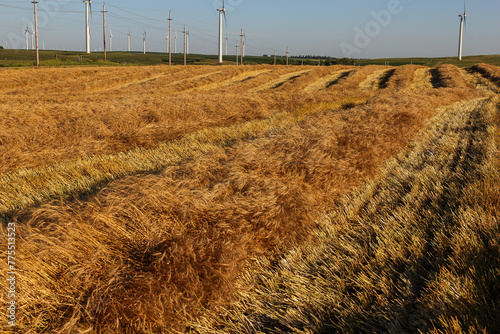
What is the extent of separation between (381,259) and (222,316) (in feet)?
4.77

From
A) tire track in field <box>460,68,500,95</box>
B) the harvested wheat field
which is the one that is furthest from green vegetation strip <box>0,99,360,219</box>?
tire track in field <box>460,68,500,95</box>

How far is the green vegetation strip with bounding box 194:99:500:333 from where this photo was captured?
84.7 inches

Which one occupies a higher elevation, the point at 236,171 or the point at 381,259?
the point at 236,171

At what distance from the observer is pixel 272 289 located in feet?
8.79

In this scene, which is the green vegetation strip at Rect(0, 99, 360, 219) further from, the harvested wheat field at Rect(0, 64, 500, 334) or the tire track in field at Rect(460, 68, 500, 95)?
the tire track in field at Rect(460, 68, 500, 95)

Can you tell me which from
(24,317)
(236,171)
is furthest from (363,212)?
(24,317)

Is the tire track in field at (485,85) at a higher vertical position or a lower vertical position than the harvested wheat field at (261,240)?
higher

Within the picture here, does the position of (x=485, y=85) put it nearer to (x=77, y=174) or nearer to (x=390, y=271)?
(x=390, y=271)

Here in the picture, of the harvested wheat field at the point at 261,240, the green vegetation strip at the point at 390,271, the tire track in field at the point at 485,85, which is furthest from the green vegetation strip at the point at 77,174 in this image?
the tire track in field at the point at 485,85

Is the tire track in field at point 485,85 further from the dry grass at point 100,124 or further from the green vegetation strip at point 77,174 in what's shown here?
the green vegetation strip at point 77,174

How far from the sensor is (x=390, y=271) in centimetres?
269

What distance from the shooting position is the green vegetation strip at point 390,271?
2.15 m

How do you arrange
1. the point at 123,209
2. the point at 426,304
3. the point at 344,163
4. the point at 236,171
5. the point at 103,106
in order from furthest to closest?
the point at 103,106 < the point at 344,163 < the point at 236,171 < the point at 123,209 < the point at 426,304

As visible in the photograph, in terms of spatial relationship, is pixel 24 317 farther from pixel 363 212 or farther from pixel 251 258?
pixel 363 212
